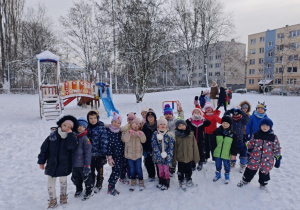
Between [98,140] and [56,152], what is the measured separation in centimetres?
68

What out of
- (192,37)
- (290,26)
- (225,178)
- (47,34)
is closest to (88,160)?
(225,178)

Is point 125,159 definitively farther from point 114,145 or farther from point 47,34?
point 47,34

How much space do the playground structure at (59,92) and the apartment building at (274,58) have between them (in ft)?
87.2

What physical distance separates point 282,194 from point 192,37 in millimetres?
27010

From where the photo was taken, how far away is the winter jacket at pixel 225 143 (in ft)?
12.0

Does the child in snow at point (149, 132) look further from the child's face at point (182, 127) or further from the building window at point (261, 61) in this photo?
the building window at point (261, 61)

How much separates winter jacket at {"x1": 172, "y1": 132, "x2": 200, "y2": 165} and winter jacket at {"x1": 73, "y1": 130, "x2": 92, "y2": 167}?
62.5 inches

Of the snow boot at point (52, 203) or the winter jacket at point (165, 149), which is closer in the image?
the snow boot at point (52, 203)

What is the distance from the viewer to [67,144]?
2869 millimetres

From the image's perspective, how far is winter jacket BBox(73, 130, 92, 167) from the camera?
300 centimetres

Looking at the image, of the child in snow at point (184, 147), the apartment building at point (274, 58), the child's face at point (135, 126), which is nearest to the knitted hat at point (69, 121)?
the child's face at point (135, 126)

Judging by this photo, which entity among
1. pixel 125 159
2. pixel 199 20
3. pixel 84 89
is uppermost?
pixel 199 20

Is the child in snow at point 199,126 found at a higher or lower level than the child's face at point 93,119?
lower

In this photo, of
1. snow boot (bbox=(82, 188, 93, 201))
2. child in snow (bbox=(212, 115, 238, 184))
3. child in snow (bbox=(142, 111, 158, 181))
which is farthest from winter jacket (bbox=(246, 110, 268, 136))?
snow boot (bbox=(82, 188, 93, 201))
